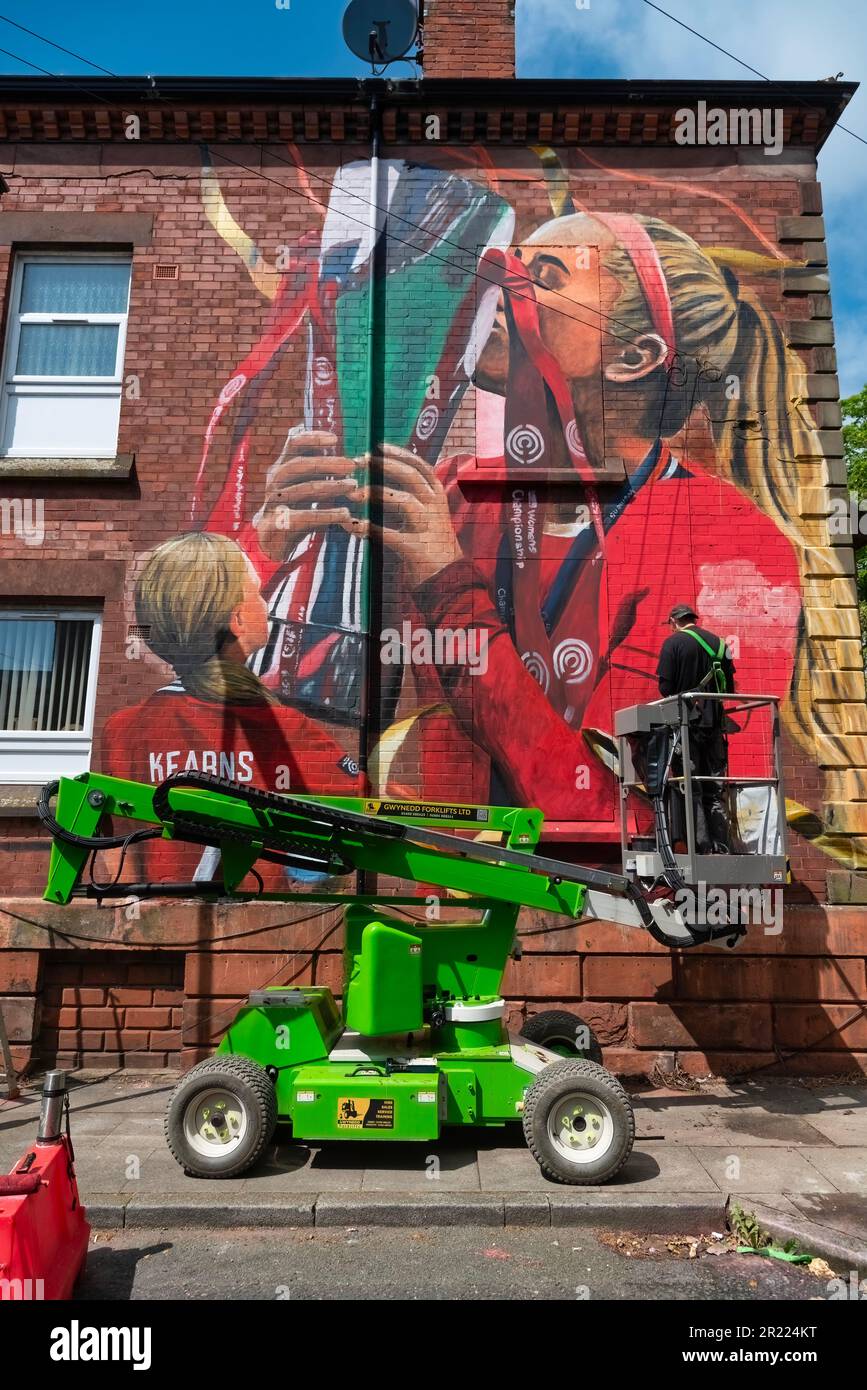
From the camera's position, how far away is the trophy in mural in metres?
8.48

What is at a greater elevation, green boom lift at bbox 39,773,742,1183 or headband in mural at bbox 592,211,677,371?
headband in mural at bbox 592,211,677,371

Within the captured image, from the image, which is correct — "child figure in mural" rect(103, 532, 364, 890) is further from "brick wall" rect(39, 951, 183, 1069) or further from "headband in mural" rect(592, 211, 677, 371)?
"headband in mural" rect(592, 211, 677, 371)

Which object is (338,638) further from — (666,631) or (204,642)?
(666,631)

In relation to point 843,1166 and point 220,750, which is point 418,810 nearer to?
point 220,750

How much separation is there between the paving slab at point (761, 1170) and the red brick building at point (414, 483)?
173 centimetres

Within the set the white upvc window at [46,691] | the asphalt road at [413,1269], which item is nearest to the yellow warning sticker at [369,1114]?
the asphalt road at [413,1269]

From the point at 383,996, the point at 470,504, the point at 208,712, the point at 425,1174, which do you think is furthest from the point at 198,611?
the point at 425,1174

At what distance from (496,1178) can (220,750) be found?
4.44 meters

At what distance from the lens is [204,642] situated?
27.9ft

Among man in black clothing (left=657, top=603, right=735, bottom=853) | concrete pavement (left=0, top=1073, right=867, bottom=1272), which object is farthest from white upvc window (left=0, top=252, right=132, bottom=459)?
concrete pavement (left=0, top=1073, right=867, bottom=1272)

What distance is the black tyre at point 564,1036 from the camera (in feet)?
21.7

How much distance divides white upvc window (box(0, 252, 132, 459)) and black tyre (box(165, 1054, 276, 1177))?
6267mm

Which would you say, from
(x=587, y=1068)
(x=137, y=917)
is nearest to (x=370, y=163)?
(x=137, y=917)

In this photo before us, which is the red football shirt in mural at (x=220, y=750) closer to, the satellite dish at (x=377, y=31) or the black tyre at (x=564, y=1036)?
the black tyre at (x=564, y=1036)
